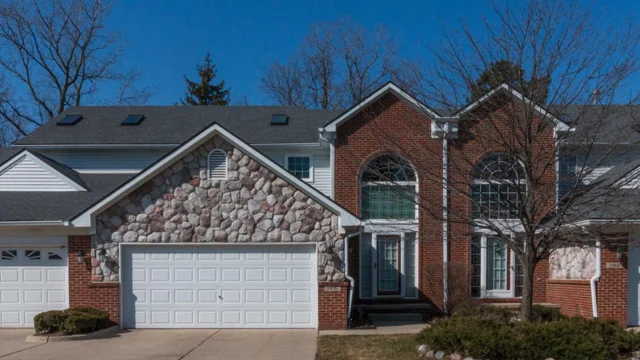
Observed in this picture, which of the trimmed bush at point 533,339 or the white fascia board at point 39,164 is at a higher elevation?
the white fascia board at point 39,164

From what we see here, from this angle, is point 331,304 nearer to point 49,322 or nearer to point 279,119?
point 49,322

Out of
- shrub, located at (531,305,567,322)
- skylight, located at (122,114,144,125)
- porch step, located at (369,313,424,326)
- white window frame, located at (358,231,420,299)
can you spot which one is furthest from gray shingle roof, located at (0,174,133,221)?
shrub, located at (531,305,567,322)

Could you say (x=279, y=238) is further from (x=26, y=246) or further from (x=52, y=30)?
(x=52, y=30)

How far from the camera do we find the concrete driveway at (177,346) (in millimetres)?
9914

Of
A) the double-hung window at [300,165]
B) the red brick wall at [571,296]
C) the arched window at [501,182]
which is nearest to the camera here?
the arched window at [501,182]

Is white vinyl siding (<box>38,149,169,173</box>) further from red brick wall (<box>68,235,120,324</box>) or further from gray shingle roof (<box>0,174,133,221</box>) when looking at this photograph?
red brick wall (<box>68,235,120,324</box>)

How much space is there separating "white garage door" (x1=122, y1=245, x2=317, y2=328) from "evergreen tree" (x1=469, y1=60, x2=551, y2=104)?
550cm

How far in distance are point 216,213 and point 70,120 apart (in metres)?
10.1

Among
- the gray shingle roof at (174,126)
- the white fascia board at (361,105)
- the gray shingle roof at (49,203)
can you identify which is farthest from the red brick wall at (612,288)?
the gray shingle roof at (49,203)

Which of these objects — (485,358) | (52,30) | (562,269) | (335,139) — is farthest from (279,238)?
(52,30)

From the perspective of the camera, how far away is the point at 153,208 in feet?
41.6

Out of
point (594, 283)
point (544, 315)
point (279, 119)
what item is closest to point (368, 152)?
point (279, 119)

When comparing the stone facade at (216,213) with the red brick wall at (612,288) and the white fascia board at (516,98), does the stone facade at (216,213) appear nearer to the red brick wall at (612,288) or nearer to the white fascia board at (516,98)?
the white fascia board at (516,98)

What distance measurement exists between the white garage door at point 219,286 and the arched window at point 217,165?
1.75m
